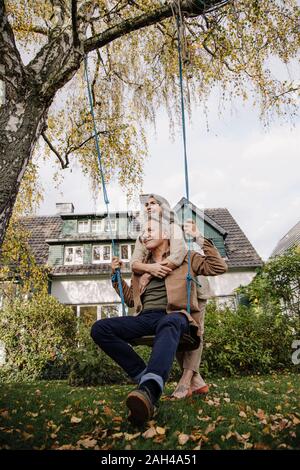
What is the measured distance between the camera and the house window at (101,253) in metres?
15.3

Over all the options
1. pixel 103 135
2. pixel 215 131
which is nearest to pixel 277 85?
pixel 215 131

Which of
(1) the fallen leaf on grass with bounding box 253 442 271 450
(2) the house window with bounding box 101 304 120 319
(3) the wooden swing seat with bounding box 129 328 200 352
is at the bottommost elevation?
(1) the fallen leaf on grass with bounding box 253 442 271 450

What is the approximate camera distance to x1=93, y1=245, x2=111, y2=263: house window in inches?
604

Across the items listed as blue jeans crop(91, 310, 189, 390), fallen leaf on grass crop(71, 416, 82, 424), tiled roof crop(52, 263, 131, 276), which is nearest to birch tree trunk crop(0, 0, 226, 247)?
blue jeans crop(91, 310, 189, 390)

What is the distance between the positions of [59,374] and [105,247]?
7.51m

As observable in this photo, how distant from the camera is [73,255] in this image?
15.3 meters

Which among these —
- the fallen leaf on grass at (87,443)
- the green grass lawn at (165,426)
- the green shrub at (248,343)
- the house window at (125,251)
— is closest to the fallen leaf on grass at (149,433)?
the green grass lawn at (165,426)

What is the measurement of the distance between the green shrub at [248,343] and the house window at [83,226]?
9072 millimetres

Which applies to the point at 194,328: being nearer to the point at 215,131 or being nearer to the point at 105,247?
the point at 215,131

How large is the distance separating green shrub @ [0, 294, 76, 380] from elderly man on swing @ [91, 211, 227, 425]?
571 centimetres

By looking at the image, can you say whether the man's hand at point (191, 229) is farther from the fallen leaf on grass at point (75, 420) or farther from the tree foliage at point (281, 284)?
the tree foliage at point (281, 284)

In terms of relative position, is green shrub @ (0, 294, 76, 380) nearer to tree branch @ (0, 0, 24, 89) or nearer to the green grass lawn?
the green grass lawn

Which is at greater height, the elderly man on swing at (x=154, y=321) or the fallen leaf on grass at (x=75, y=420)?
the elderly man on swing at (x=154, y=321)

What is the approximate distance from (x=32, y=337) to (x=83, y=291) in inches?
223
